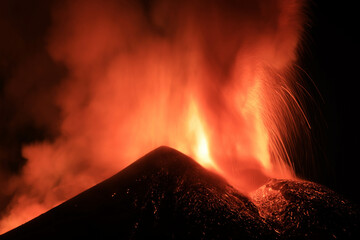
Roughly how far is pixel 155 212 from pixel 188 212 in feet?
3.37

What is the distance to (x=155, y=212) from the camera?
23.2 feet

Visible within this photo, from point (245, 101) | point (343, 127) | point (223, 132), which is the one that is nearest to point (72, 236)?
point (223, 132)

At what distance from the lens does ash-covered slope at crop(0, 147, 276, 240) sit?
6.41 meters

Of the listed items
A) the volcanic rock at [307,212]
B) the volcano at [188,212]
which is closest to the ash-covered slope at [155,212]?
the volcano at [188,212]

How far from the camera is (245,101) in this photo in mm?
18422

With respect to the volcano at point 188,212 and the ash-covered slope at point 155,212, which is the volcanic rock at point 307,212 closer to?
the volcano at point 188,212

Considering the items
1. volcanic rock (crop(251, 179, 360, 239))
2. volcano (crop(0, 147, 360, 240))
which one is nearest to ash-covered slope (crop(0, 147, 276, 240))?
volcano (crop(0, 147, 360, 240))

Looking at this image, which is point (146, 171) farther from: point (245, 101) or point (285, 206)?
point (245, 101)

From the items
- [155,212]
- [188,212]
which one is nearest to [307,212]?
[188,212]

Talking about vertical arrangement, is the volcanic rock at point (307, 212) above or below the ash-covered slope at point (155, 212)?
below

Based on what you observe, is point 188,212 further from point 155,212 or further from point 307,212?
point 307,212

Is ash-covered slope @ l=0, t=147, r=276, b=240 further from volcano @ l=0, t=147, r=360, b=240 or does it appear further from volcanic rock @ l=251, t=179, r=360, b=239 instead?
volcanic rock @ l=251, t=179, r=360, b=239

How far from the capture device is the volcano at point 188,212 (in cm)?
641

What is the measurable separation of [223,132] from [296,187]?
382 inches
